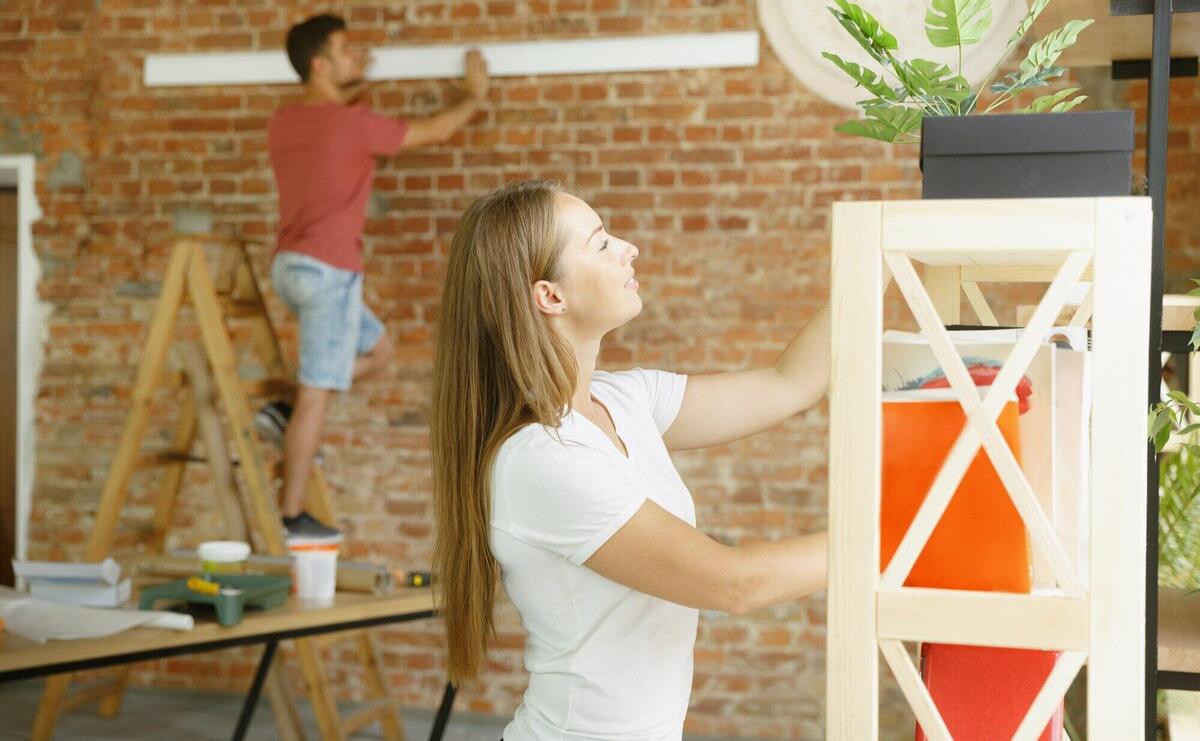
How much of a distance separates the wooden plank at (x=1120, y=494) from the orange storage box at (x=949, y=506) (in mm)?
63

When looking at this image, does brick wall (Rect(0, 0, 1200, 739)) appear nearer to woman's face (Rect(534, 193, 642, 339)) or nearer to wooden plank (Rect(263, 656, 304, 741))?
wooden plank (Rect(263, 656, 304, 741))

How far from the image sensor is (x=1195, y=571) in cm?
170

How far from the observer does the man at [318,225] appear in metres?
3.51

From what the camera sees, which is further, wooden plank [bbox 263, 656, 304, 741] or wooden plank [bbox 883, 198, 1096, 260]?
wooden plank [bbox 263, 656, 304, 741]

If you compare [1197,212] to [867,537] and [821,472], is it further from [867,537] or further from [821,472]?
[867,537]

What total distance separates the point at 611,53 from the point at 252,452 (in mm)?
1681

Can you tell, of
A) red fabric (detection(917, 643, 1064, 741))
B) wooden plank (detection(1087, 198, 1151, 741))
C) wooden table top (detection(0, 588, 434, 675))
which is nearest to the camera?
wooden plank (detection(1087, 198, 1151, 741))

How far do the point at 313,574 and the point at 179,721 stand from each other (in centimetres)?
144

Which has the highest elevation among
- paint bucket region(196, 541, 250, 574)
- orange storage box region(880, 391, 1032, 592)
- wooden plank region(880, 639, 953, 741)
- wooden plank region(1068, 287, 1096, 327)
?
wooden plank region(1068, 287, 1096, 327)

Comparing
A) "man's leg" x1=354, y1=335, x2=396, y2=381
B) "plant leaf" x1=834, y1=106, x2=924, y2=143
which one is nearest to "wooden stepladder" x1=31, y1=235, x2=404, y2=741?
"man's leg" x1=354, y1=335, x2=396, y2=381

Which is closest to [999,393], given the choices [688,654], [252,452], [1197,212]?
[688,654]

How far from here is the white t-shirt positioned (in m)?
1.42

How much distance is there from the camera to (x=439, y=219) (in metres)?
3.99

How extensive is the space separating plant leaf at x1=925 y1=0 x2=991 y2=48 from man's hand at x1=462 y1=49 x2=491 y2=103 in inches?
114
